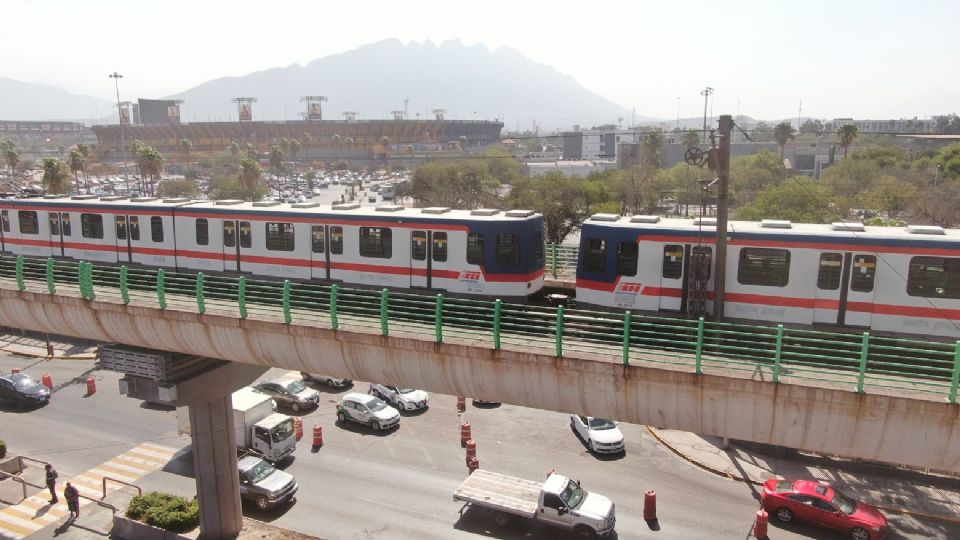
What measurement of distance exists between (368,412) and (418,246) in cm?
1168

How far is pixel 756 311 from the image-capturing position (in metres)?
15.8

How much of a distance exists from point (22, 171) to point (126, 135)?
191 ft

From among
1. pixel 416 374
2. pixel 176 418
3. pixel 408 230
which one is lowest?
pixel 176 418

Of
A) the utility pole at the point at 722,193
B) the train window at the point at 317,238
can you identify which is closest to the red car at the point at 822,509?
the utility pole at the point at 722,193

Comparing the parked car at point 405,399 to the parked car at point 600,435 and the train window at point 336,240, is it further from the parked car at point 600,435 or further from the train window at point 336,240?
the train window at point 336,240

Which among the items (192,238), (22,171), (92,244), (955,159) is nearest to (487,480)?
(192,238)

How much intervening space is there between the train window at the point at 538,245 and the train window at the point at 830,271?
7.35m

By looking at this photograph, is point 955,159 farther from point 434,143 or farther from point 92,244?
point 434,143

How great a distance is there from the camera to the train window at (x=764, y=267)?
50.9ft

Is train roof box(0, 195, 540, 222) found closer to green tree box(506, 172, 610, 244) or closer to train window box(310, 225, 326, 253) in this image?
train window box(310, 225, 326, 253)

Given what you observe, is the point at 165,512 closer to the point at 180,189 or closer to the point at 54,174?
the point at 54,174

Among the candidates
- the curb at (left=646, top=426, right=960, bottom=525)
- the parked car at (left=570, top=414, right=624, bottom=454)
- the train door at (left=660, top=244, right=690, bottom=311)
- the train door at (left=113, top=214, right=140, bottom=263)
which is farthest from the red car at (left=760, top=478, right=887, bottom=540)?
the train door at (left=113, top=214, right=140, bottom=263)

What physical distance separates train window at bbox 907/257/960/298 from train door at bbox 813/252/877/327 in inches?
33.1

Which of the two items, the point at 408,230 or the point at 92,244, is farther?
the point at 92,244
